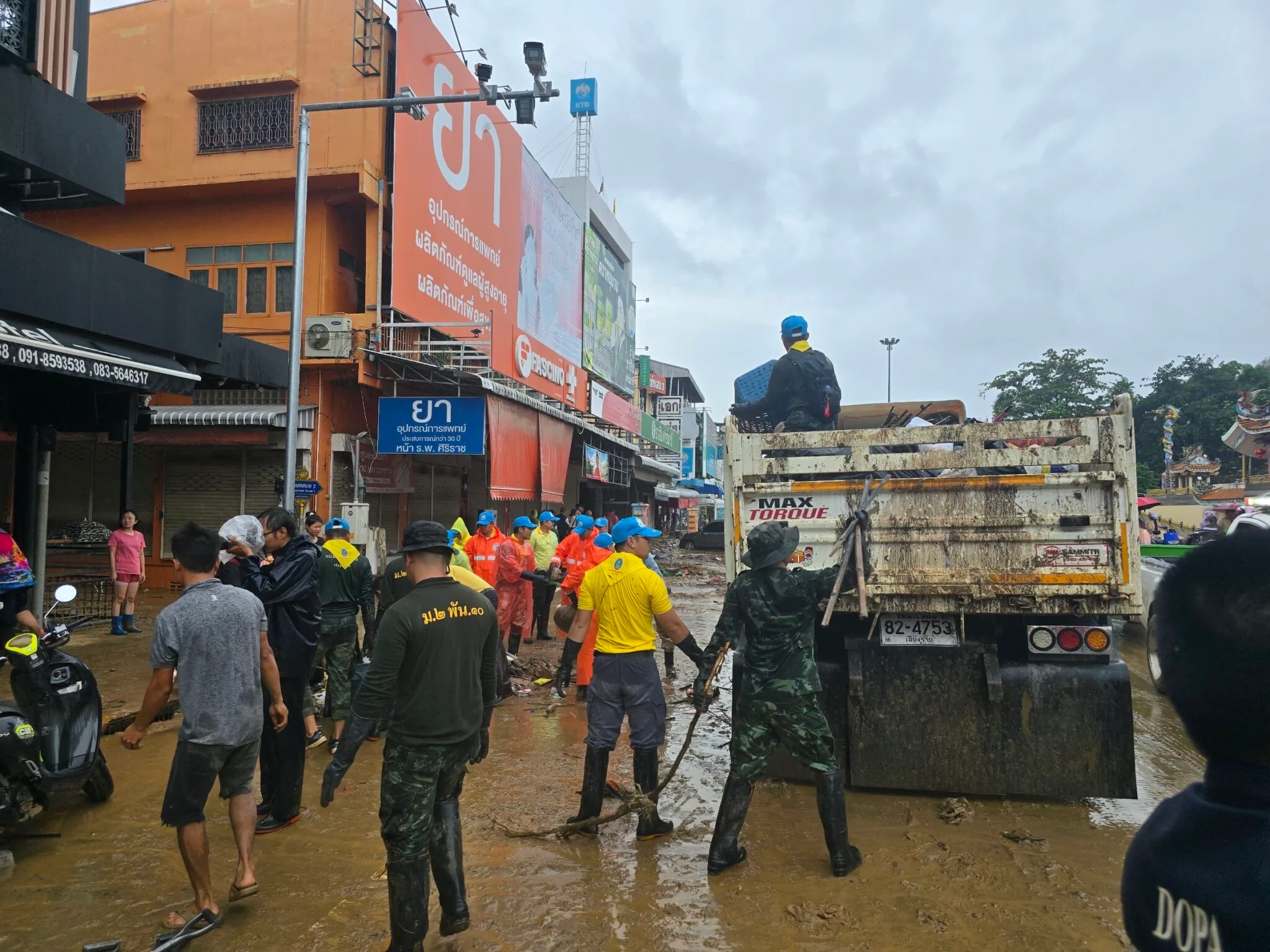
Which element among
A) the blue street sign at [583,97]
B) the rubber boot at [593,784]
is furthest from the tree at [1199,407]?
the rubber boot at [593,784]

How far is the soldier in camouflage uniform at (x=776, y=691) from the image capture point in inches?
169

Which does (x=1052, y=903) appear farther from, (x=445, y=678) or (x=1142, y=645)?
(x=1142, y=645)

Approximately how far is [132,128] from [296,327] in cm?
930

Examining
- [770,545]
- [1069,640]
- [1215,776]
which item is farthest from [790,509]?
[1215,776]

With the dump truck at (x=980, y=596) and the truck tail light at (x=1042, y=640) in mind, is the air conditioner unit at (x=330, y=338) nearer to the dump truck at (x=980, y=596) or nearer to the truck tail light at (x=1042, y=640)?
the dump truck at (x=980, y=596)

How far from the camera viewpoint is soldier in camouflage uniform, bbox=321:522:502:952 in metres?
3.40

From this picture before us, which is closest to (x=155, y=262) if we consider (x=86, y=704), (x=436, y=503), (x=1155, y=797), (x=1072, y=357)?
(x=436, y=503)

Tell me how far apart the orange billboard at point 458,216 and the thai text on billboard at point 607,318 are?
7.75 meters

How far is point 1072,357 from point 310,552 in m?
52.2

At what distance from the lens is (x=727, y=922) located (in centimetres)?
381

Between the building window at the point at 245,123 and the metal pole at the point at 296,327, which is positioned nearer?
the metal pole at the point at 296,327

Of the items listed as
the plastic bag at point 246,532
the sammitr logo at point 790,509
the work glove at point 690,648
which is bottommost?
the work glove at point 690,648

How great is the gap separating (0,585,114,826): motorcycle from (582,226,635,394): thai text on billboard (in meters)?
25.3

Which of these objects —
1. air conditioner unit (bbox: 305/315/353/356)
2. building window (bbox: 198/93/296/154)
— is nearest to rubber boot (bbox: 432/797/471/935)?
air conditioner unit (bbox: 305/315/353/356)
